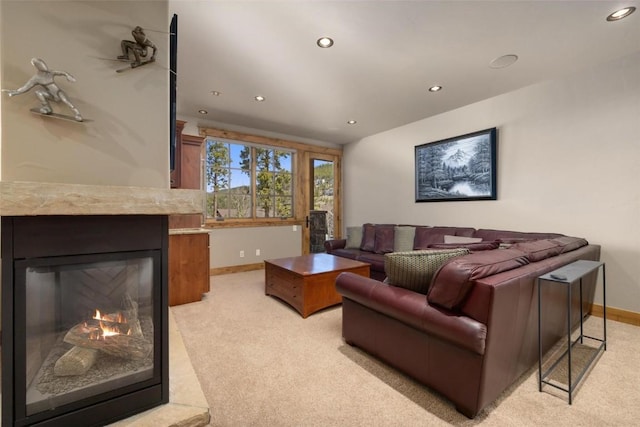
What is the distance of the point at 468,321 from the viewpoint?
133 centimetres

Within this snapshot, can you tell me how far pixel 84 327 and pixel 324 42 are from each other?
2.51 metres

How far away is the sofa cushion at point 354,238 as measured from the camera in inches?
178

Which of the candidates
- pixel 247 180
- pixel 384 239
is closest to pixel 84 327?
pixel 384 239

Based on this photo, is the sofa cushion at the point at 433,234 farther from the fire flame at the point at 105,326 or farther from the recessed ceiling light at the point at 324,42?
the fire flame at the point at 105,326

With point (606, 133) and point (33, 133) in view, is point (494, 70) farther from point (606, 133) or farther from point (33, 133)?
point (33, 133)

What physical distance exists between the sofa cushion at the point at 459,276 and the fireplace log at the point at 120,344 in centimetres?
143

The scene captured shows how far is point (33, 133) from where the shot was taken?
1078 mm

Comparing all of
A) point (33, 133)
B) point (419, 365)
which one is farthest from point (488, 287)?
point (33, 133)

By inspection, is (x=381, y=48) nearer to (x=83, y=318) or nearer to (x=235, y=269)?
(x=83, y=318)

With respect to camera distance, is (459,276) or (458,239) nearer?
(459,276)

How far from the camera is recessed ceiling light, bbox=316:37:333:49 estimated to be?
2312 mm

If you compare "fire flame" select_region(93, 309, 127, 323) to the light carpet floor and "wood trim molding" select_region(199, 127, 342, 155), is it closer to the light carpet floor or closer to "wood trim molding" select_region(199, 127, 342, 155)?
the light carpet floor

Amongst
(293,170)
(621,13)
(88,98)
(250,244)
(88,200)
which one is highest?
(621,13)

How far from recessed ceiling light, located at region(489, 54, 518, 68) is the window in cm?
354
